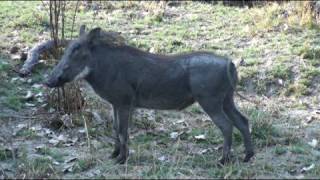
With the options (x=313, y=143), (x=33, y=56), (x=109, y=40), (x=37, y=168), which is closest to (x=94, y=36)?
(x=109, y=40)

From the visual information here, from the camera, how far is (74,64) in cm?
592

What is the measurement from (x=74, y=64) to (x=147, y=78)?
658 mm

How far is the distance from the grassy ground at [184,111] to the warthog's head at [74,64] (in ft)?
2.46

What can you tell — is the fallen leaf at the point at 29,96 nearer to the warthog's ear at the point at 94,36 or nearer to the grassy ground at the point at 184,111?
the grassy ground at the point at 184,111

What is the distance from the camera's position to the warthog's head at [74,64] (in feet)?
19.2

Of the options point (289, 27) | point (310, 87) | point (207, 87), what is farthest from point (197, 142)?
point (289, 27)

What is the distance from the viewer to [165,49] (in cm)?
934

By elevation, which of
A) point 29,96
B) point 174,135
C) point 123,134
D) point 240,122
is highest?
point 240,122

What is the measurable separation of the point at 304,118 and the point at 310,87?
100 centimetres

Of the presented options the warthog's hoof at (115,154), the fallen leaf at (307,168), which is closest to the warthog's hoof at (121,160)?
the warthog's hoof at (115,154)

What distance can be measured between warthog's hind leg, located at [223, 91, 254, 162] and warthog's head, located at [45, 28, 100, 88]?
129cm

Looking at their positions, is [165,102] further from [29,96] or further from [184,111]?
[29,96]

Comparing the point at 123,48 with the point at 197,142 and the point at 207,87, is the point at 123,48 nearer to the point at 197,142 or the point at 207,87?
the point at 207,87

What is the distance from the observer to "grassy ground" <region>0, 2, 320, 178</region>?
19.6ft
